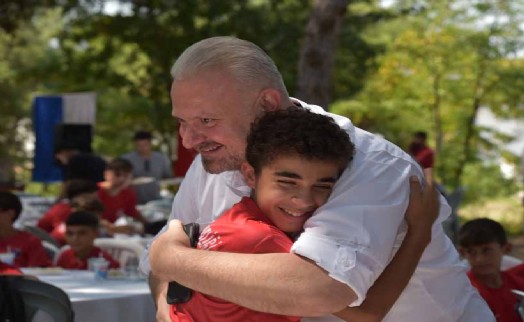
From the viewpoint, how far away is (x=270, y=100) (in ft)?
8.56

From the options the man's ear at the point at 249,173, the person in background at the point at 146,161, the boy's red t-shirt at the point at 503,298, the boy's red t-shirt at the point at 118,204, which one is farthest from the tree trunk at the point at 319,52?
the man's ear at the point at 249,173

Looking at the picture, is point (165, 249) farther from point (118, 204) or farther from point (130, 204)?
point (130, 204)

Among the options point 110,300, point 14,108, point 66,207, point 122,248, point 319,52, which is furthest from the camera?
point 14,108

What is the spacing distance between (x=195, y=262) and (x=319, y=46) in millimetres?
11920

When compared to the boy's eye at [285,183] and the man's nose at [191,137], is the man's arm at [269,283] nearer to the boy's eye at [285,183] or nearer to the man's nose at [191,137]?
the boy's eye at [285,183]

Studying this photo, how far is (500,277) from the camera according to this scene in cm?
559

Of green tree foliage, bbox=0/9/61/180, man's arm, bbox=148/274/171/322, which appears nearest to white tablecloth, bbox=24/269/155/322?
man's arm, bbox=148/274/171/322

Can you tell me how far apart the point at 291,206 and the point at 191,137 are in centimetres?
35

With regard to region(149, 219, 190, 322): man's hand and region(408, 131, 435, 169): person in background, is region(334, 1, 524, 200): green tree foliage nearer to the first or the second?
region(408, 131, 435, 169): person in background

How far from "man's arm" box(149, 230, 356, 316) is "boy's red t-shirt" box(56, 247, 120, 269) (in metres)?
5.44

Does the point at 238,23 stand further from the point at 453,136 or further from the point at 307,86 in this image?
the point at 307,86

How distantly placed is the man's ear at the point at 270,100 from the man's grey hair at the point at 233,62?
0.01 meters

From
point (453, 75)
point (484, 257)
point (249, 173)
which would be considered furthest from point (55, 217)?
point (453, 75)

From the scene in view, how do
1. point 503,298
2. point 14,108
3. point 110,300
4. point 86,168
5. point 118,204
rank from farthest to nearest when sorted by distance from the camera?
point 14,108 < point 86,168 < point 118,204 < point 110,300 < point 503,298
